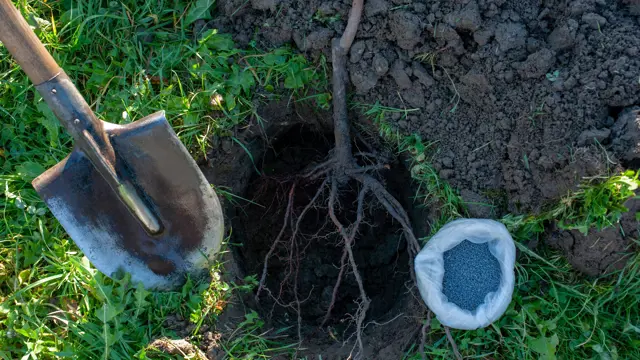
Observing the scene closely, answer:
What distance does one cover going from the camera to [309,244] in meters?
2.65

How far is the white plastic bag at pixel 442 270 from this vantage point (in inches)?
80.4

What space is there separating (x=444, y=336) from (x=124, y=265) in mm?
1249

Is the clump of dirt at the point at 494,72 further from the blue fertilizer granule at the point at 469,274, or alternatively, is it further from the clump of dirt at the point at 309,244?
the clump of dirt at the point at 309,244

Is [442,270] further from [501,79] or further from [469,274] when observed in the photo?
[501,79]

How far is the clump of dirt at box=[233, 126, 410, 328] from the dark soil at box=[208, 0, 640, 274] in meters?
0.41

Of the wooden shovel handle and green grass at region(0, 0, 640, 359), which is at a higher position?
the wooden shovel handle

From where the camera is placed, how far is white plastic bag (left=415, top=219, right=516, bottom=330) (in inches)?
80.4

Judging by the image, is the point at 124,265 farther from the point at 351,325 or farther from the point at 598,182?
the point at 598,182

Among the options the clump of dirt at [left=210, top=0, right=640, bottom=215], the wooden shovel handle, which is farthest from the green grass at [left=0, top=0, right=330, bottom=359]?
the wooden shovel handle

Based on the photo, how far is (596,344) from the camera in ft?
6.63

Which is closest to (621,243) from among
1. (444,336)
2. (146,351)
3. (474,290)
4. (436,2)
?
(474,290)

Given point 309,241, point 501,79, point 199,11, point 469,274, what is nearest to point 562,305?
point 469,274

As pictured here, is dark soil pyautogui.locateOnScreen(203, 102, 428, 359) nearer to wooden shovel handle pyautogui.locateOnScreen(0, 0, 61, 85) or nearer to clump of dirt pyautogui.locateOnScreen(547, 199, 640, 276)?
clump of dirt pyautogui.locateOnScreen(547, 199, 640, 276)

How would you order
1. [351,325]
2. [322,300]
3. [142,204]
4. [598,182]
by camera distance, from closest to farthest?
[598,182], [142,204], [351,325], [322,300]
